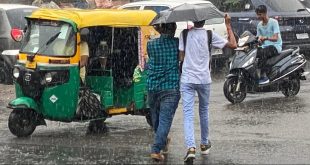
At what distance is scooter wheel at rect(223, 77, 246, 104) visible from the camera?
11.7 meters

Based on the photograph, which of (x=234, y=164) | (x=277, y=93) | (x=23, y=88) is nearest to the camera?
(x=234, y=164)

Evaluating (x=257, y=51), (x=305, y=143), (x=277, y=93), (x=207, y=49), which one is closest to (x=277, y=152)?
(x=305, y=143)

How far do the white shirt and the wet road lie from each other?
94 cm

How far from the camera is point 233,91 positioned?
11.8 meters

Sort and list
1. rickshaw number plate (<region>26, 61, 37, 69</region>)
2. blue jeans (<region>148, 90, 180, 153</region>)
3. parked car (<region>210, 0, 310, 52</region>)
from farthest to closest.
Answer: parked car (<region>210, 0, 310, 52</region>) → rickshaw number plate (<region>26, 61, 37, 69</region>) → blue jeans (<region>148, 90, 180, 153</region>)

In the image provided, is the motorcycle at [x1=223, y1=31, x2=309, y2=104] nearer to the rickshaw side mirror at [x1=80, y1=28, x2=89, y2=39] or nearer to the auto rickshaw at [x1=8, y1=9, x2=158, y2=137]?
the auto rickshaw at [x1=8, y1=9, x2=158, y2=137]

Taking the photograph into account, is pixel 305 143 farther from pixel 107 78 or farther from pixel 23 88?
pixel 23 88

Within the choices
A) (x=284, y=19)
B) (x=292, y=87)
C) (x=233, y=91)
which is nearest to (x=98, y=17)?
(x=233, y=91)

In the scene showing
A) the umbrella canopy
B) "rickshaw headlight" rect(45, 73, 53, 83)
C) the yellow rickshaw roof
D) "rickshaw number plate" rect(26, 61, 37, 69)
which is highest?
the umbrella canopy

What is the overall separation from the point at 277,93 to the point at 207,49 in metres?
5.76

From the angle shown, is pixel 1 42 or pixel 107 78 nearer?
pixel 107 78

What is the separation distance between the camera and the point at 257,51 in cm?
1198

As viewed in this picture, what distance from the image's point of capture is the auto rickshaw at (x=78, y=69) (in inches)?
346

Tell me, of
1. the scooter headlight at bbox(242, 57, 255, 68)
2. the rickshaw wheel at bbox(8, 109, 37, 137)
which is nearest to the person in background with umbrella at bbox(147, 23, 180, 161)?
the rickshaw wheel at bbox(8, 109, 37, 137)
